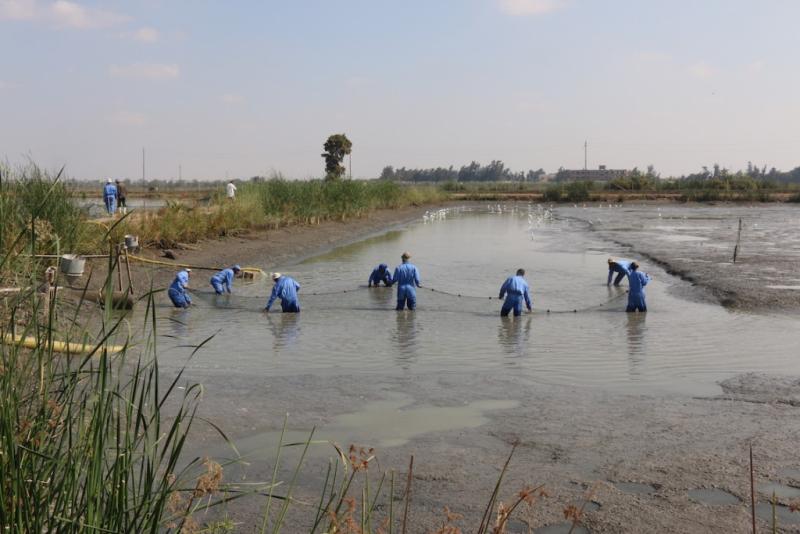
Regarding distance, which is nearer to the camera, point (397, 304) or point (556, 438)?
point (556, 438)

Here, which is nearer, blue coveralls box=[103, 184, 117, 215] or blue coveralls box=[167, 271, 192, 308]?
blue coveralls box=[167, 271, 192, 308]

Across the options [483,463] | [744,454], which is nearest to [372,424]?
[483,463]

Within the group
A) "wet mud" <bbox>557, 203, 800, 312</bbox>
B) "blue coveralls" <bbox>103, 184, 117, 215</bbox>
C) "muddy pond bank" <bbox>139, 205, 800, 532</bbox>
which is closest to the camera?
"muddy pond bank" <bbox>139, 205, 800, 532</bbox>

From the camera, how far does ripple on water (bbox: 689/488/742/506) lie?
6.35m

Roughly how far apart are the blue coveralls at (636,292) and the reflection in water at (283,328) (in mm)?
6409

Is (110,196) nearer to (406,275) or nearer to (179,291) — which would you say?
(179,291)

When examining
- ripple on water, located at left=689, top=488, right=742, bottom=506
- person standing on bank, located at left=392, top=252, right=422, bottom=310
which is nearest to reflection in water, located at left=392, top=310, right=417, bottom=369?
person standing on bank, located at left=392, top=252, right=422, bottom=310

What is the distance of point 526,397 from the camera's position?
9.59 m

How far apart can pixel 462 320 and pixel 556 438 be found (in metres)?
7.06

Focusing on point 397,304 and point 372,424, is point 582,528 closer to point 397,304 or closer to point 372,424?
point 372,424

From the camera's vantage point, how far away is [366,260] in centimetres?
2647

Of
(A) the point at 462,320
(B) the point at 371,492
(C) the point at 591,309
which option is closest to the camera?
(B) the point at 371,492

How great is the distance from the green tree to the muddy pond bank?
2036 inches

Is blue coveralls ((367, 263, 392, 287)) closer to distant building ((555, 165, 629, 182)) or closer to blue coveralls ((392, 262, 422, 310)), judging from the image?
blue coveralls ((392, 262, 422, 310))
